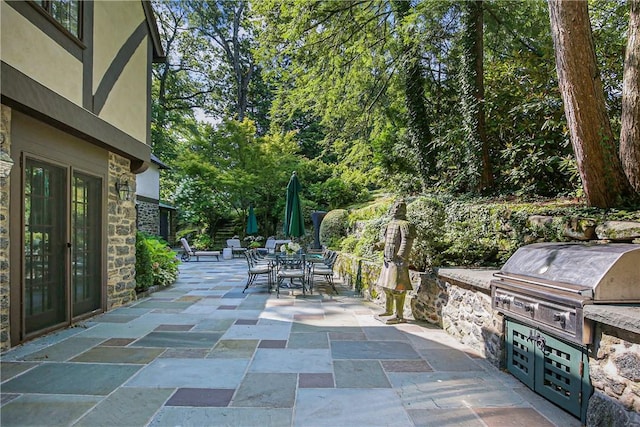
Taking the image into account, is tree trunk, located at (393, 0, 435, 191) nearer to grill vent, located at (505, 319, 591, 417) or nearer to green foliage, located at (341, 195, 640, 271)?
green foliage, located at (341, 195, 640, 271)

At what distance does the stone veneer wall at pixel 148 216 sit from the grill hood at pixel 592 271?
46.9 feet

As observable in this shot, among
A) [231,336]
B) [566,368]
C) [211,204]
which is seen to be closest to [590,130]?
[566,368]

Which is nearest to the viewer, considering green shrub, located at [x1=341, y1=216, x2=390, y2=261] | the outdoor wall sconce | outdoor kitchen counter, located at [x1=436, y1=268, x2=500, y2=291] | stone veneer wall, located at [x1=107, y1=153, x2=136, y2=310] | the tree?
outdoor kitchen counter, located at [x1=436, y1=268, x2=500, y2=291]

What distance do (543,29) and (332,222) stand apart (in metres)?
7.31

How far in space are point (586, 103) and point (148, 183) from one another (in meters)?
14.8

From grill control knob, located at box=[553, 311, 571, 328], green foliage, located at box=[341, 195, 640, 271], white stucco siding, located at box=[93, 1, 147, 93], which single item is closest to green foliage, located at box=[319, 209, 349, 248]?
green foliage, located at box=[341, 195, 640, 271]

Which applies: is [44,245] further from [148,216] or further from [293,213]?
[148,216]

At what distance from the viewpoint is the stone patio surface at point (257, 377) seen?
2400 mm

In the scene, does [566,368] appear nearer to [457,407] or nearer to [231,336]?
[457,407]

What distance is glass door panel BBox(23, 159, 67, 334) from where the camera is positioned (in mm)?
3949

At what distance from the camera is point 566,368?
2.40m

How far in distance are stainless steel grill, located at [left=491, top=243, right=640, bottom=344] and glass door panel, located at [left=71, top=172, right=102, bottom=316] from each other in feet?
16.6

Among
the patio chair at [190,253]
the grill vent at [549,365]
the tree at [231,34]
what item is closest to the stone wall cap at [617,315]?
the grill vent at [549,365]

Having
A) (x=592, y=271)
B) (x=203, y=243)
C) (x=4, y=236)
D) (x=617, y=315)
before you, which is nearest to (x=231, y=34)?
(x=203, y=243)
